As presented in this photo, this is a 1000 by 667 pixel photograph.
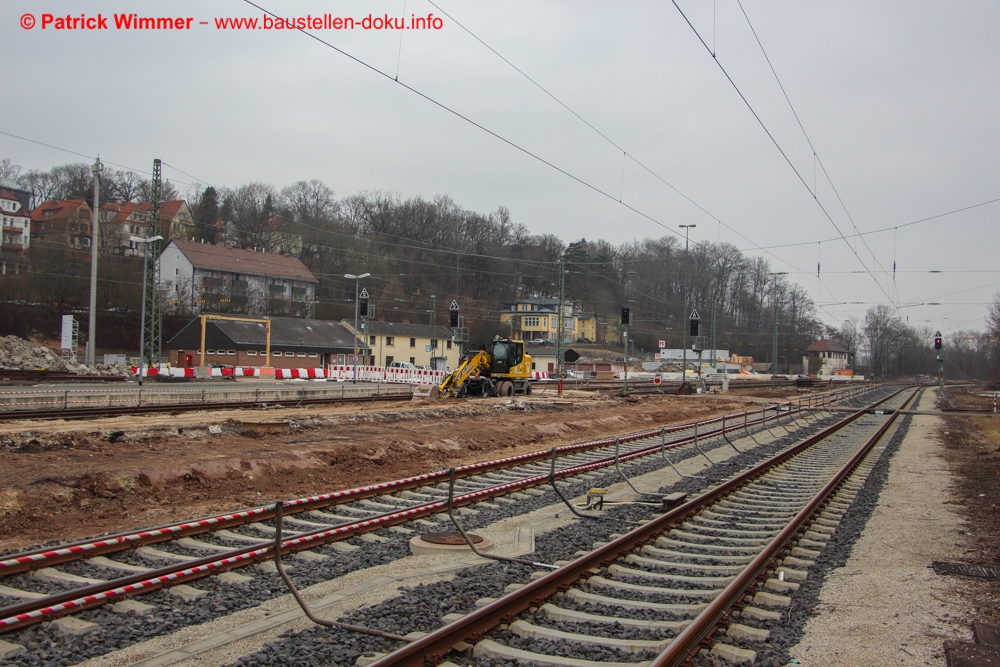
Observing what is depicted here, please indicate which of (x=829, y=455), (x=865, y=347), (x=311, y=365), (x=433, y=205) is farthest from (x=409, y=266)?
(x=865, y=347)

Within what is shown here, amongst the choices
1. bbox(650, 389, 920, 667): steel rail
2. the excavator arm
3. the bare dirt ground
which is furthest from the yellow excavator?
bbox(650, 389, 920, 667): steel rail

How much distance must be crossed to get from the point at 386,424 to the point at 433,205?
64.8 meters

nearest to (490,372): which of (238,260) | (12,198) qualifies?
(238,260)

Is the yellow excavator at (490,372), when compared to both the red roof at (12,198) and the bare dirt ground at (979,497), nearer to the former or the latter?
the bare dirt ground at (979,497)

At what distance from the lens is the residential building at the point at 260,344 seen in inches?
2320

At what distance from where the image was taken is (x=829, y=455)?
63.4 feet

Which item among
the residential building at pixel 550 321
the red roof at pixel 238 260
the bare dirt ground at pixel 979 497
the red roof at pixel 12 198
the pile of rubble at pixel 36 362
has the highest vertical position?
the red roof at pixel 12 198

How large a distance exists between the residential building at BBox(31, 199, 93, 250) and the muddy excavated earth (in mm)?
47801

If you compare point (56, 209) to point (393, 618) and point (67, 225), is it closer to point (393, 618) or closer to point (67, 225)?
point (67, 225)

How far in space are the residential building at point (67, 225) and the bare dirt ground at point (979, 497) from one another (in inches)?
2459

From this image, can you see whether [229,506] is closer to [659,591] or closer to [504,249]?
[659,591]

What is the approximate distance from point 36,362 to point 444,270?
128 ft

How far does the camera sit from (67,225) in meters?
63.5

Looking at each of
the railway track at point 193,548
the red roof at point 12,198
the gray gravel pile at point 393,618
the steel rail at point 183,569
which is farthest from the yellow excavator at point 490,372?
the red roof at point 12,198
